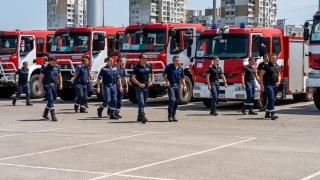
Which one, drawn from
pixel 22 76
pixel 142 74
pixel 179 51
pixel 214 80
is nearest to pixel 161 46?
pixel 179 51

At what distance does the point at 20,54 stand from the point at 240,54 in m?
10.1

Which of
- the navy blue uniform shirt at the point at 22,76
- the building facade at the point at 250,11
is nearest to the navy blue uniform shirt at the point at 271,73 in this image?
the navy blue uniform shirt at the point at 22,76

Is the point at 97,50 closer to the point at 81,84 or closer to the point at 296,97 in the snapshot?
the point at 81,84

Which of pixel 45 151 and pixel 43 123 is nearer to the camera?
pixel 45 151

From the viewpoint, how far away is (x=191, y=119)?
655 inches

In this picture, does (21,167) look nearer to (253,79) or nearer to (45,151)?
(45,151)

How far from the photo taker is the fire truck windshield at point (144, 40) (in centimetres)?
2127

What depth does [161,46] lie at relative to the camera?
21.2 meters

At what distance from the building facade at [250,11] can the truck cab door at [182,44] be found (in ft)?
531

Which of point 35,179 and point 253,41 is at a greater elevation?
point 253,41

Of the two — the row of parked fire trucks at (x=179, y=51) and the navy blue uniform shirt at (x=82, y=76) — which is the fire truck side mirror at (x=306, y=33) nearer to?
the row of parked fire trucks at (x=179, y=51)

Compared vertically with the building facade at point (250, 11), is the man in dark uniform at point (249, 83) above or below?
below

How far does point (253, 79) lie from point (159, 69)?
4.04 meters

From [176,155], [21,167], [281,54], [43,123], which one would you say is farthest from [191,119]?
[21,167]
